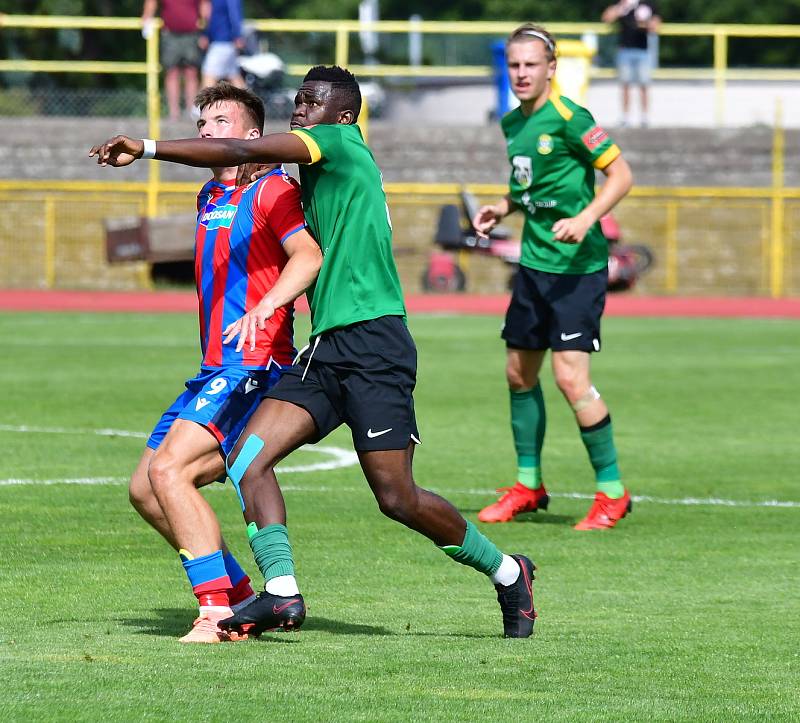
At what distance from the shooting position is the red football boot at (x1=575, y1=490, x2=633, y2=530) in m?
8.92

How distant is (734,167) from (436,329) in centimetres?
1190

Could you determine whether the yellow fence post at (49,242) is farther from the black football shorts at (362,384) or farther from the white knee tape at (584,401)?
the black football shorts at (362,384)

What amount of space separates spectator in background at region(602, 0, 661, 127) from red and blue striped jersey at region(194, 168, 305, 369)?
24253 mm

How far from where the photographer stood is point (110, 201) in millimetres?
30891

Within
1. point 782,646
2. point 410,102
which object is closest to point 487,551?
point 782,646

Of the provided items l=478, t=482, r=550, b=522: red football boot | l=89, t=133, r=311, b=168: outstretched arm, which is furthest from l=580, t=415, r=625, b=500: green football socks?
l=89, t=133, r=311, b=168: outstretched arm

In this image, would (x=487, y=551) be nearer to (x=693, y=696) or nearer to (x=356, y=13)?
(x=693, y=696)

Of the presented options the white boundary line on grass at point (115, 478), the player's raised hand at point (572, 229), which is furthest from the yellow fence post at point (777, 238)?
the player's raised hand at point (572, 229)

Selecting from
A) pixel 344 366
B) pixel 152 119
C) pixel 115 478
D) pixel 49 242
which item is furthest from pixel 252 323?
pixel 49 242

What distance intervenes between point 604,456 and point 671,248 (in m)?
22.4

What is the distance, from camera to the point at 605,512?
8961 millimetres

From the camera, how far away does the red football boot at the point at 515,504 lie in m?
9.10

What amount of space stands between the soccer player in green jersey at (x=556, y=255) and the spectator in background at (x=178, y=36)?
65.5ft

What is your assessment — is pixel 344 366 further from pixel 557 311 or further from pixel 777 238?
pixel 777 238
